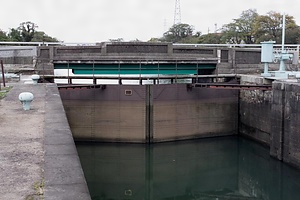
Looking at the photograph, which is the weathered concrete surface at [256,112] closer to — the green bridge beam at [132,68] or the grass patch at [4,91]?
the green bridge beam at [132,68]

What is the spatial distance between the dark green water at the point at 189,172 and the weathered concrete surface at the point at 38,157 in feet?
13.1

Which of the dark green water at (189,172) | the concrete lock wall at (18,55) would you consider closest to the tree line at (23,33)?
the concrete lock wall at (18,55)

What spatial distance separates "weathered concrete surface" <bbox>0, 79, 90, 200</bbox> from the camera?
12.7ft

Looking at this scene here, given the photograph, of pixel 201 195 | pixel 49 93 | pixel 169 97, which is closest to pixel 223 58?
pixel 169 97

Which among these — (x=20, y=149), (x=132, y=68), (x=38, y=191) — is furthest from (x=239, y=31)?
(x=38, y=191)

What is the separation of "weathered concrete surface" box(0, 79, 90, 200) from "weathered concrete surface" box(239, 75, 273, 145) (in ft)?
27.0

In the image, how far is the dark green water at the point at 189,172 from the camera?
11.1 meters

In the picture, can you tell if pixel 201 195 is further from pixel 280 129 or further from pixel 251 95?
pixel 251 95

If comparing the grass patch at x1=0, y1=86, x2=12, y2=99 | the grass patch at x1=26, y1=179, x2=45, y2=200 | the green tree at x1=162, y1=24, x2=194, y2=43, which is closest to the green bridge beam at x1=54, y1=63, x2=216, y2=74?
the grass patch at x1=0, y1=86, x2=12, y2=99

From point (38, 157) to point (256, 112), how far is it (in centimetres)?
1112

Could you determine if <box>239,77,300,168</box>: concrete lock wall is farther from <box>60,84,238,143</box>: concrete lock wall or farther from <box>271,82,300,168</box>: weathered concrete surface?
<box>60,84,238,143</box>: concrete lock wall

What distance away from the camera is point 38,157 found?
195 inches

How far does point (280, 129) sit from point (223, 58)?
6234mm

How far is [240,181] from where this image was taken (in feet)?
40.5
